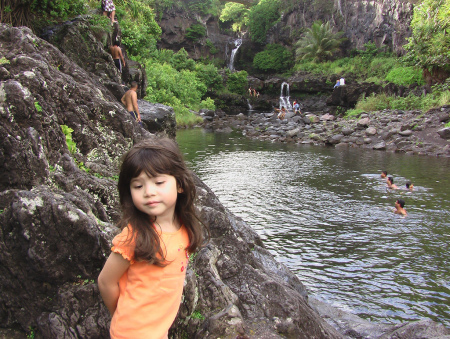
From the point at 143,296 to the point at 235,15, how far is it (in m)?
62.4

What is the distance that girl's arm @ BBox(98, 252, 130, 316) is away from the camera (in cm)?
204

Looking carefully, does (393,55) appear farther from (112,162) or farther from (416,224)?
(112,162)

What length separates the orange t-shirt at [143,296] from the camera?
2.05m

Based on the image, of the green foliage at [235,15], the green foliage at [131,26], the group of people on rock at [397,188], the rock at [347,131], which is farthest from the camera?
the green foliage at [235,15]

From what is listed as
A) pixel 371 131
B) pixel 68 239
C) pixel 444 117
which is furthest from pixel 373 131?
pixel 68 239

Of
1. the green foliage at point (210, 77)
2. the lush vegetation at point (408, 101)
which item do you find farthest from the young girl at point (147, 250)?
the green foliage at point (210, 77)

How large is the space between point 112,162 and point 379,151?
A: 1862cm

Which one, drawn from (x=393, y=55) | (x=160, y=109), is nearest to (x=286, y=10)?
(x=393, y=55)

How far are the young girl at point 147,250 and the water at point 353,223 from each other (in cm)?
475

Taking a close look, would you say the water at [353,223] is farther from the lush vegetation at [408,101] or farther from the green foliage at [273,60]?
the green foliage at [273,60]

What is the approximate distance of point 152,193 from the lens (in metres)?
2.13

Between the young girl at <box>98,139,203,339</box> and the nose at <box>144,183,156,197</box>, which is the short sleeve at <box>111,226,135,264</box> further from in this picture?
the nose at <box>144,183,156,197</box>

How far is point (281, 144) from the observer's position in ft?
79.8

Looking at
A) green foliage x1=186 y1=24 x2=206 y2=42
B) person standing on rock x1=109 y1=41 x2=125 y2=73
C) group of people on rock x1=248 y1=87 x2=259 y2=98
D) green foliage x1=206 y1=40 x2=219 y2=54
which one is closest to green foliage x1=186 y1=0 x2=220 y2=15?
green foliage x1=186 y1=24 x2=206 y2=42
